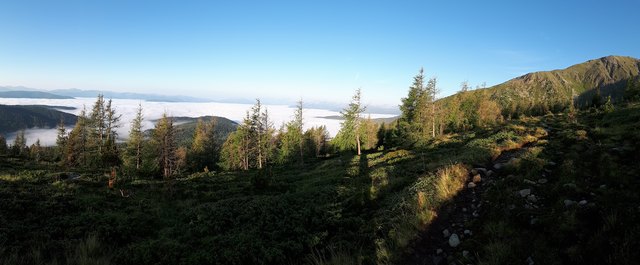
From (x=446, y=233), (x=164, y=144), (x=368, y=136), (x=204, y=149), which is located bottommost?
(x=204, y=149)

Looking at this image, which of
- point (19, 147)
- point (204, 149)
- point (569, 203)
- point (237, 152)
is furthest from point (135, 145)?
point (569, 203)

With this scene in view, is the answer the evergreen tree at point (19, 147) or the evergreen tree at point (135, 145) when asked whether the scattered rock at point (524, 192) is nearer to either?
the evergreen tree at point (135, 145)

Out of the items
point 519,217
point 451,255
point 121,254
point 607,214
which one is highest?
point 607,214

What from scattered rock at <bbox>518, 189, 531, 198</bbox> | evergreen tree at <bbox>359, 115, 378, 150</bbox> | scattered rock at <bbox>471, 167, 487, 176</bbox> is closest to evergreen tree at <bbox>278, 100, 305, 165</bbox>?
evergreen tree at <bbox>359, 115, 378, 150</bbox>

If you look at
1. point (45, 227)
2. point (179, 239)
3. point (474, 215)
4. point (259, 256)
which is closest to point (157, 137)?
point (45, 227)

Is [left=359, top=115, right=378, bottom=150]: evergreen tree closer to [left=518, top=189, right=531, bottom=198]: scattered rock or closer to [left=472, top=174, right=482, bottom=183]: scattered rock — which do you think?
[left=472, top=174, right=482, bottom=183]: scattered rock

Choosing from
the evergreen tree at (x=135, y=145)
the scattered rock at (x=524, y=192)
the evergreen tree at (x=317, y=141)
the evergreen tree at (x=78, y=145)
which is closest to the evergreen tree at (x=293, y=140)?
the evergreen tree at (x=317, y=141)

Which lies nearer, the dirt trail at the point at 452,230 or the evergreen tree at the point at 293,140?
the dirt trail at the point at 452,230

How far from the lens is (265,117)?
5231 cm

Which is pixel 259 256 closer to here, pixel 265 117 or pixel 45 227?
pixel 45 227

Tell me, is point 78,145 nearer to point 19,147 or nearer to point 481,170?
point 19,147

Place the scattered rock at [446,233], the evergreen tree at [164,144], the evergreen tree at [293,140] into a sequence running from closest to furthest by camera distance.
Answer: the scattered rock at [446,233] → the evergreen tree at [164,144] → the evergreen tree at [293,140]

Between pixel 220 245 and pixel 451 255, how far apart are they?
239 inches

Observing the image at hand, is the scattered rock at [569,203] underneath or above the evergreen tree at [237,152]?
above
